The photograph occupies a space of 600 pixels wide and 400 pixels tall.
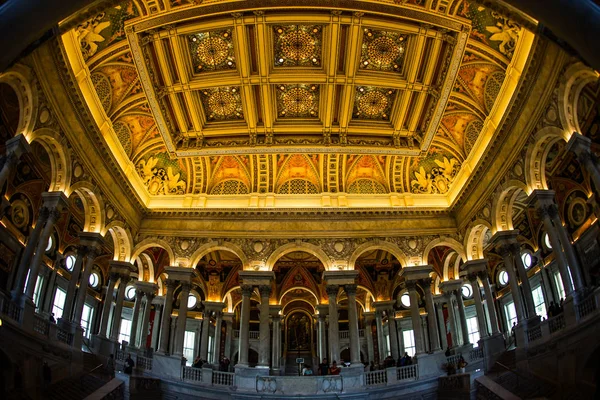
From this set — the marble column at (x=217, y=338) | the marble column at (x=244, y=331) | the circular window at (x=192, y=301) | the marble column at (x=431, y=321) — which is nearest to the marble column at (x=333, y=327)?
the marble column at (x=244, y=331)

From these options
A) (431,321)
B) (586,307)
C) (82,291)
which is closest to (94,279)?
(82,291)

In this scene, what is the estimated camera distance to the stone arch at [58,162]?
576 inches

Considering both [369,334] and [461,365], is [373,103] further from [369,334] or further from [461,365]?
[369,334]

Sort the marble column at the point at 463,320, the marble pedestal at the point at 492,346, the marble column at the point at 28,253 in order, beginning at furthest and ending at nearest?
the marble column at the point at 463,320
the marble pedestal at the point at 492,346
the marble column at the point at 28,253

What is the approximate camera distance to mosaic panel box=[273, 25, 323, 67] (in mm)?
16625

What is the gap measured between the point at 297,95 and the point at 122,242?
9.36m

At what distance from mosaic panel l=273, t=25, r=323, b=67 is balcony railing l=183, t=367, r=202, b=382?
1173 centimetres

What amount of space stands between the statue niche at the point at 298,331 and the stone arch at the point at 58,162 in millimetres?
16248

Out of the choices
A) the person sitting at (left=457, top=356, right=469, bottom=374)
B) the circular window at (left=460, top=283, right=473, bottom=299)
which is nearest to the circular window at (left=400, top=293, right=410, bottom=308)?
the circular window at (left=460, top=283, right=473, bottom=299)

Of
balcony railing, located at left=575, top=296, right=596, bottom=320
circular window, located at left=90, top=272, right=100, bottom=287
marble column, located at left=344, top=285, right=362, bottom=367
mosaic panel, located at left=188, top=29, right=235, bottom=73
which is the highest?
mosaic panel, located at left=188, top=29, right=235, bottom=73

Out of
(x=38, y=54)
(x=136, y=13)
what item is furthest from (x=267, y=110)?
(x=38, y=54)

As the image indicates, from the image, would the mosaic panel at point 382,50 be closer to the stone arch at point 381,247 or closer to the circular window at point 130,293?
the stone arch at point 381,247

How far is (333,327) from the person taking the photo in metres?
19.2

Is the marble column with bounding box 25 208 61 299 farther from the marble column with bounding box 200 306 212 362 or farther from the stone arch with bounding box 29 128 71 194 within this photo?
the marble column with bounding box 200 306 212 362
